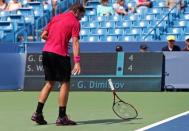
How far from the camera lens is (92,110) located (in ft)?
39.4

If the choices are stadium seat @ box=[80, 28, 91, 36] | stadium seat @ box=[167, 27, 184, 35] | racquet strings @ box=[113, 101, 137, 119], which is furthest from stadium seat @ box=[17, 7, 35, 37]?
racquet strings @ box=[113, 101, 137, 119]

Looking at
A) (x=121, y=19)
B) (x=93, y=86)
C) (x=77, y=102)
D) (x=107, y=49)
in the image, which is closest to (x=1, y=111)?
(x=77, y=102)

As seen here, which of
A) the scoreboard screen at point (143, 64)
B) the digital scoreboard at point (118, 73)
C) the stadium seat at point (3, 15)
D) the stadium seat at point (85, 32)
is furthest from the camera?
the stadium seat at point (3, 15)

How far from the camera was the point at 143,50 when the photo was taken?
17.9 m

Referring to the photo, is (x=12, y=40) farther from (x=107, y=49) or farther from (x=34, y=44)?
(x=107, y=49)

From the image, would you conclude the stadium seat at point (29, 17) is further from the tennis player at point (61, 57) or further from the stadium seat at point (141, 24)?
the tennis player at point (61, 57)

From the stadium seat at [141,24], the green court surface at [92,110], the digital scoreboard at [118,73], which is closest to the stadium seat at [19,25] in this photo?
the stadium seat at [141,24]

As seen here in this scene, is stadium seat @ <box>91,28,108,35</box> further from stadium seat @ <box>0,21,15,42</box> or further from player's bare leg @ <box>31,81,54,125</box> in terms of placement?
player's bare leg @ <box>31,81,54,125</box>

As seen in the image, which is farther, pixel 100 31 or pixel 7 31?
pixel 7 31

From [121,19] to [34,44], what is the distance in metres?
4.14

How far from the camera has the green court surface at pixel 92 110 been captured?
9500mm

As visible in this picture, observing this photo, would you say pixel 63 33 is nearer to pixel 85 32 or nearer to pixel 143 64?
pixel 143 64

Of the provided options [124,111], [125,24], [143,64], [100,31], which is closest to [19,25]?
[100,31]

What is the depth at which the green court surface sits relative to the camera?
31.2 feet
